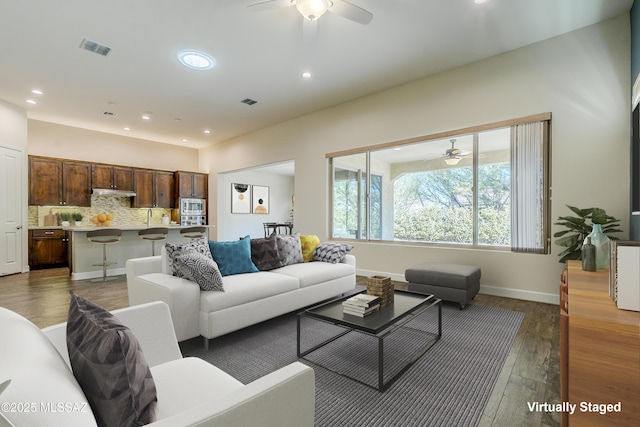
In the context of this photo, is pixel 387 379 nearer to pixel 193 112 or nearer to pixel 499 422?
pixel 499 422

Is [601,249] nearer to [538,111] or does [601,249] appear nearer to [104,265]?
[538,111]

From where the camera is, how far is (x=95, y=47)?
3.71 meters

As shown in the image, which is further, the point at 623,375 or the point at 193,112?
the point at 193,112

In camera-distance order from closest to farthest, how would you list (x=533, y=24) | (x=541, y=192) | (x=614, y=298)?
(x=614, y=298), (x=533, y=24), (x=541, y=192)

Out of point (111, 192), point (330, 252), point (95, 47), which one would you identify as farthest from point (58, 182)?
point (330, 252)

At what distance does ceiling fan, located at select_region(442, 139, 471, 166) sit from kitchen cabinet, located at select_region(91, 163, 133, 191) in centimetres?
749

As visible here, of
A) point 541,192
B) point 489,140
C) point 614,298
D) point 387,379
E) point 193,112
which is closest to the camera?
point 614,298

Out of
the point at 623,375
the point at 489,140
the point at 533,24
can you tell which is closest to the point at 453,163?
the point at 489,140

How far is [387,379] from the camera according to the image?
1.98 m

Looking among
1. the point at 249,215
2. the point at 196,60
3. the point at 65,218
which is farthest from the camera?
the point at 249,215

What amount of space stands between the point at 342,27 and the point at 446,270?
9.86ft

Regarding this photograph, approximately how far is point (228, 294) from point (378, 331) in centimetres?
130

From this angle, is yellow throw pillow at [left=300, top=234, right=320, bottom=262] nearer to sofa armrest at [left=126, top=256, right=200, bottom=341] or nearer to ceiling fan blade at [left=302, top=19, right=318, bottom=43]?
sofa armrest at [left=126, top=256, right=200, bottom=341]

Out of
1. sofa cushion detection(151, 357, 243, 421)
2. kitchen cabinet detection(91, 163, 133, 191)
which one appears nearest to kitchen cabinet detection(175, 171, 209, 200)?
kitchen cabinet detection(91, 163, 133, 191)
